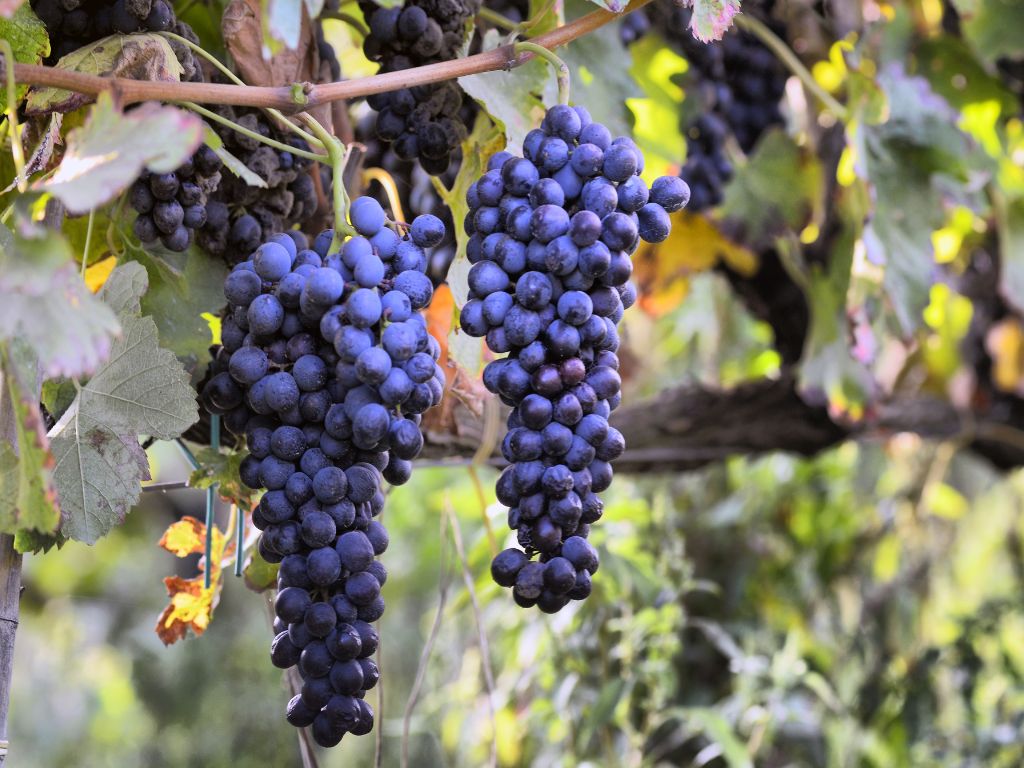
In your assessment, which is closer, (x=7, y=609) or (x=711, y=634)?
(x=7, y=609)

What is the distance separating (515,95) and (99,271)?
37cm

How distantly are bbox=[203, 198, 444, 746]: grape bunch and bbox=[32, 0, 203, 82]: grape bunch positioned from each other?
19 cm

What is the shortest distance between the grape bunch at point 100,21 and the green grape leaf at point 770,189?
2.90 ft

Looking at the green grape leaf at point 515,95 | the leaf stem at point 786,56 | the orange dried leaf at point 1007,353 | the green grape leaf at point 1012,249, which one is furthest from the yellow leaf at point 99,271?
the orange dried leaf at point 1007,353

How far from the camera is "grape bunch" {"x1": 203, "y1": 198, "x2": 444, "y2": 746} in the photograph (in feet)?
1.99

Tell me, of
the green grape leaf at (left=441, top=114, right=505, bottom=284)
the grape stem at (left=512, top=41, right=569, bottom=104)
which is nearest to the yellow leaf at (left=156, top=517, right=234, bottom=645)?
the green grape leaf at (left=441, top=114, right=505, bottom=284)

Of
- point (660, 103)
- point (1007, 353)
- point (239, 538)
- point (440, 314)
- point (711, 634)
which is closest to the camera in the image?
point (239, 538)

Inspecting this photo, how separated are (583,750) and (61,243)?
3.81ft

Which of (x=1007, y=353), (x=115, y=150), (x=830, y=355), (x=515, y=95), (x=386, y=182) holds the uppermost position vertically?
(x=115, y=150)

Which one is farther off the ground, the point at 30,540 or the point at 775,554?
the point at 30,540

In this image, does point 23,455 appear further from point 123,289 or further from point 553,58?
point 553,58

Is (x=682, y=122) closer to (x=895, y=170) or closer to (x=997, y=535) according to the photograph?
(x=895, y=170)

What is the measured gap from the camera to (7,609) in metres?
0.66

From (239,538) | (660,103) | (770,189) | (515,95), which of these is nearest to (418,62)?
(515,95)
